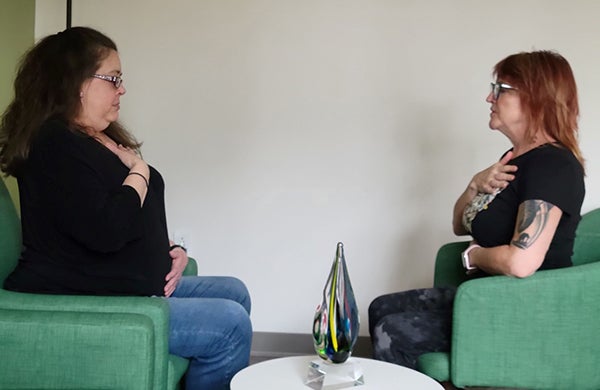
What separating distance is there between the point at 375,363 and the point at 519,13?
85.3 inches

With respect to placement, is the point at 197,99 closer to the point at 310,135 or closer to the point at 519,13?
the point at 310,135

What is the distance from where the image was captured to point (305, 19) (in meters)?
3.63

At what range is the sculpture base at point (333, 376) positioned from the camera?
1.81 metres

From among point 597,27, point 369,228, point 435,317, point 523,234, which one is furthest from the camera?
point 369,228

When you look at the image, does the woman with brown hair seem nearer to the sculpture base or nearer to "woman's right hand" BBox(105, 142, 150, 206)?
"woman's right hand" BBox(105, 142, 150, 206)

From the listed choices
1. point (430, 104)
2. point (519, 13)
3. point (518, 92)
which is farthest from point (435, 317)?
point (519, 13)

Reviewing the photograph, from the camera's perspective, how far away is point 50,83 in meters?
2.15

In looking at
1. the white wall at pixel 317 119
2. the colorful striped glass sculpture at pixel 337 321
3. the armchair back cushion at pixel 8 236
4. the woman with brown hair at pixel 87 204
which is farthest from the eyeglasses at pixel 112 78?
the white wall at pixel 317 119

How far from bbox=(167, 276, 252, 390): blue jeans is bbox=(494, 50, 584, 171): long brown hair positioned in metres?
1.13

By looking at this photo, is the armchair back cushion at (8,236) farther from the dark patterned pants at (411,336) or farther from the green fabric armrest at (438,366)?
the green fabric armrest at (438,366)

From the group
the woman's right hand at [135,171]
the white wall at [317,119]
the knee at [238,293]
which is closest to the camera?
the woman's right hand at [135,171]

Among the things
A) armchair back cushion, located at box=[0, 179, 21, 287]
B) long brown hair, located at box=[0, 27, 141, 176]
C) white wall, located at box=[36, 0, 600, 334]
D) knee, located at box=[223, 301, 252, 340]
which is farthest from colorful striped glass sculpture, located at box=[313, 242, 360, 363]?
white wall, located at box=[36, 0, 600, 334]

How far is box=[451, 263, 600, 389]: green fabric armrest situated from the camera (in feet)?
6.98

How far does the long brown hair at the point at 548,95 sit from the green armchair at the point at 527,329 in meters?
0.45
